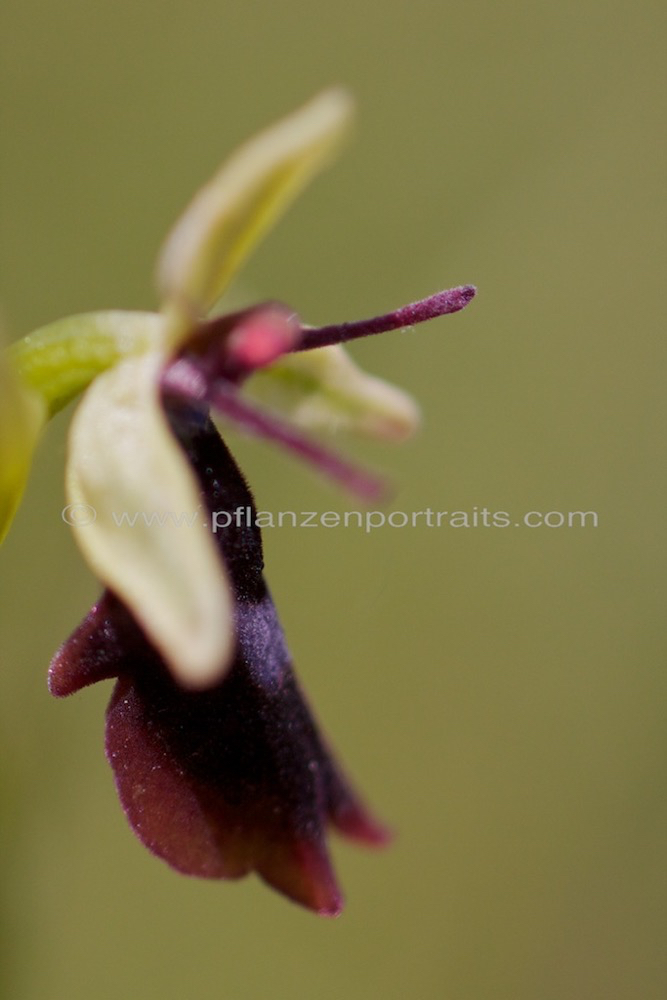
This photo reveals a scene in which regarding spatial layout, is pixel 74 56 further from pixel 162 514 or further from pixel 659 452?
pixel 162 514

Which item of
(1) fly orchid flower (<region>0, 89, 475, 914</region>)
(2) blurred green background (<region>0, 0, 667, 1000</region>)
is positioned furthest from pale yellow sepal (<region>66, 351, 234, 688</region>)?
(2) blurred green background (<region>0, 0, 667, 1000</region>)

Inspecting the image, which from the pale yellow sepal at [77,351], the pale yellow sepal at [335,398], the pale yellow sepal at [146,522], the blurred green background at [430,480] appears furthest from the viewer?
the blurred green background at [430,480]

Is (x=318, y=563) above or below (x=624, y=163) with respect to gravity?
below

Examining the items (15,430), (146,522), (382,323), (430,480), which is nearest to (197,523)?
(146,522)

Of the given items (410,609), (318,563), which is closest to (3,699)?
(318,563)

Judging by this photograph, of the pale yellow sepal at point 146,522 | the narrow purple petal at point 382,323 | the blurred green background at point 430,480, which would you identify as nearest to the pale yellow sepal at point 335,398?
the narrow purple petal at point 382,323

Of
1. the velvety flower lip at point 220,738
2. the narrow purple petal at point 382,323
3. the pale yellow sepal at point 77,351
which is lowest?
the velvety flower lip at point 220,738

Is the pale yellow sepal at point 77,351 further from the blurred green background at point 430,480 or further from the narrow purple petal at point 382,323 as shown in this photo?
the blurred green background at point 430,480

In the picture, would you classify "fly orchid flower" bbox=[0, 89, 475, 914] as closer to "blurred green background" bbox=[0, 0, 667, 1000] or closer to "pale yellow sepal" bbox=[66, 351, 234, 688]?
"pale yellow sepal" bbox=[66, 351, 234, 688]
